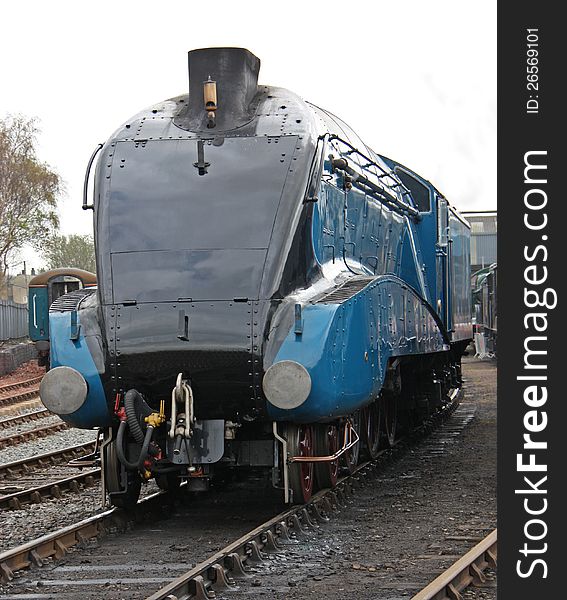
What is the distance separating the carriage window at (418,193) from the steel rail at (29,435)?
676 cm

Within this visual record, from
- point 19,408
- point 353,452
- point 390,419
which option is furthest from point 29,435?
point 353,452

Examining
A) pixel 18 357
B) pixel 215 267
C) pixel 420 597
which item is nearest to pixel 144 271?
pixel 215 267

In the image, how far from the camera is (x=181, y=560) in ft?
25.8

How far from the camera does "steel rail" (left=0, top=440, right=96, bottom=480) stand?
521 inches

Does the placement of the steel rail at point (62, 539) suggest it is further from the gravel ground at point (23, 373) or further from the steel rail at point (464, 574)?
the gravel ground at point (23, 373)

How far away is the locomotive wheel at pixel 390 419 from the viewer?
1313cm

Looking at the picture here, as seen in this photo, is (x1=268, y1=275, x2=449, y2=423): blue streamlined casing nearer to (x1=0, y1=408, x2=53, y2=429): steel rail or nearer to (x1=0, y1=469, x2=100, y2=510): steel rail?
(x1=0, y1=469, x2=100, y2=510): steel rail

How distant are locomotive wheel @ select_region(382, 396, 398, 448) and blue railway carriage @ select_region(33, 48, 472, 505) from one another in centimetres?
302

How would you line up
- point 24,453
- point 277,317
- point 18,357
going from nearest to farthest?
1. point 277,317
2. point 24,453
3. point 18,357

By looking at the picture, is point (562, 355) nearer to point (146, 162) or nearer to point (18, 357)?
point (146, 162)

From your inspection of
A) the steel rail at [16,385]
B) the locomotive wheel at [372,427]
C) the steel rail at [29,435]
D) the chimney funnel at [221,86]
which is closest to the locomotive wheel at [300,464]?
the locomotive wheel at [372,427]

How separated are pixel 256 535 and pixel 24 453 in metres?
8.48

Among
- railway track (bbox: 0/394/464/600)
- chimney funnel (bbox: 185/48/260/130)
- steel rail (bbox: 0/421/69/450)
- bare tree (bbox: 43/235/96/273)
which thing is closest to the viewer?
railway track (bbox: 0/394/464/600)

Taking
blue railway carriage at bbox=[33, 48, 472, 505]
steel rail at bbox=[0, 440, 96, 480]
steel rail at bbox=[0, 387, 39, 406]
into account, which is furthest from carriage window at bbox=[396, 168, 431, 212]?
steel rail at bbox=[0, 387, 39, 406]
